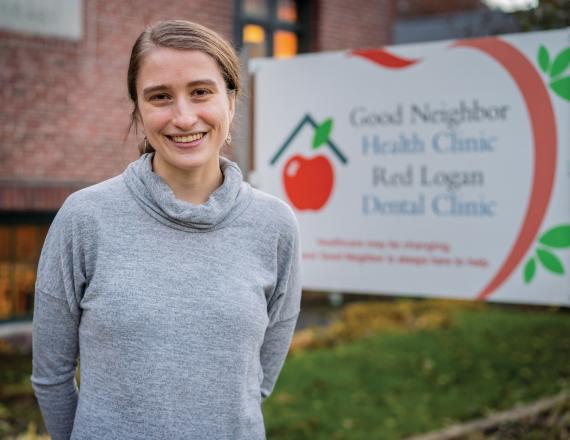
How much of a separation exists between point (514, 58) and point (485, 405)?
3620mm

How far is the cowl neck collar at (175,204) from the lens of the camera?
2010mm

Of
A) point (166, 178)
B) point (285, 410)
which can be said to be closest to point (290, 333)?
point (166, 178)

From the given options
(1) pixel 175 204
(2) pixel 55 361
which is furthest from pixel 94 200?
(2) pixel 55 361

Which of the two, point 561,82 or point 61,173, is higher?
point 561,82

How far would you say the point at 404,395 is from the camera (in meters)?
6.44

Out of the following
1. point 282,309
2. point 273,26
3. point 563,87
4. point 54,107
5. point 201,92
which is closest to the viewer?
point 201,92

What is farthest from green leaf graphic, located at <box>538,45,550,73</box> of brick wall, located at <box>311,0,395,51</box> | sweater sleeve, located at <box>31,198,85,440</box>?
brick wall, located at <box>311,0,395,51</box>

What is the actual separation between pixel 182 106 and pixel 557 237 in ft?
6.40

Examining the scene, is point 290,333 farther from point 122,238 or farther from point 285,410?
point 285,410

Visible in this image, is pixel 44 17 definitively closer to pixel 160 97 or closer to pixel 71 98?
pixel 71 98

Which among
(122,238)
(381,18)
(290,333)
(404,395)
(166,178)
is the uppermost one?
(381,18)

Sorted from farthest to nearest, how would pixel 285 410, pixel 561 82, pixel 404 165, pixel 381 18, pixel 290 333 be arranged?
pixel 381 18, pixel 285 410, pixel 404 165, pixel 561 82, pixel 290 333

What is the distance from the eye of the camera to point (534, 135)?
330 cm

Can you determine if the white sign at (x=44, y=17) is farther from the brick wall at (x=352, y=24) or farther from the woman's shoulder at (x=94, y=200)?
the woman's shoulder at (x=94, y=200)
